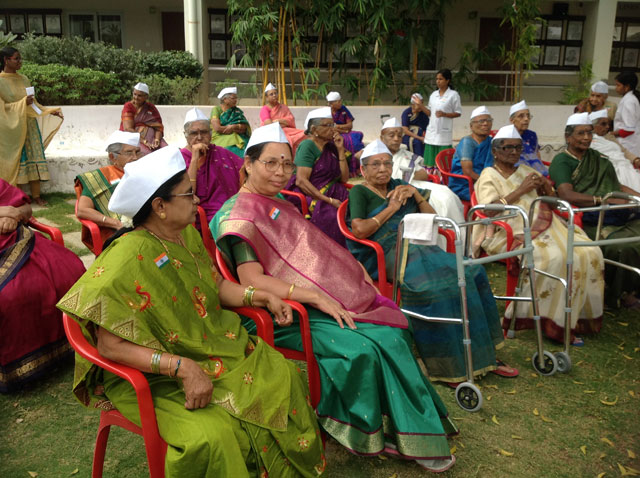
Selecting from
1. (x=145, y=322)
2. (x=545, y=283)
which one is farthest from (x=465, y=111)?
(x=145, y=322)

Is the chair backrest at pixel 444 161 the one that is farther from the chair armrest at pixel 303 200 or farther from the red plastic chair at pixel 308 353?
the red plastic chair at pixel 308 353

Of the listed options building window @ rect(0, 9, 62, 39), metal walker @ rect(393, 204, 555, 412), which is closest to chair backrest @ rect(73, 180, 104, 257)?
metal walker @ rect(393, 204, 555, 412)

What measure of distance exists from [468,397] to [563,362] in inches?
32.9

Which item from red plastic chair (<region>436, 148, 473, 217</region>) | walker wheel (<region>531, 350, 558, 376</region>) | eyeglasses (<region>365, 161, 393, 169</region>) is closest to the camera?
walker wheel (<region>531, 350, 558, 376</region>)

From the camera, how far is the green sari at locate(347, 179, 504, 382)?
10.6ft

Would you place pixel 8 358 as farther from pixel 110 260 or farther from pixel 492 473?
pixel 492 473

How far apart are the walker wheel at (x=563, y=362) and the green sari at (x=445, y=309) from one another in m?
0.40

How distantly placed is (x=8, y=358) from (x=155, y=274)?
1620 mm

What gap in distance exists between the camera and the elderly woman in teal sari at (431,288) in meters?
3.23

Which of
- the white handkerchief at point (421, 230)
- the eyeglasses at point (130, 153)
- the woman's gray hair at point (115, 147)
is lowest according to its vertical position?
the white handkerchief at point (421, 230)

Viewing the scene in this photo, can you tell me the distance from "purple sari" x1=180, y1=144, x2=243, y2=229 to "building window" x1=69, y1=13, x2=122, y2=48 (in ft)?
34.8

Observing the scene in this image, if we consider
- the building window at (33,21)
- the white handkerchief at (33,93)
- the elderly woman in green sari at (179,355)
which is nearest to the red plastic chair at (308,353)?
the elderly woman in green sari at (179,355)

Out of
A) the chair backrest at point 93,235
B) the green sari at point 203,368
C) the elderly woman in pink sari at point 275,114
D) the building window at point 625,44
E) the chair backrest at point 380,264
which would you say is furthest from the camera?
the building window at point 625,44

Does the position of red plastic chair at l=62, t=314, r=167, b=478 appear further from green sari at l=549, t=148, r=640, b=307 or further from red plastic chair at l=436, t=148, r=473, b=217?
red plastic chair at l=436, t=148, r=473, b=217
